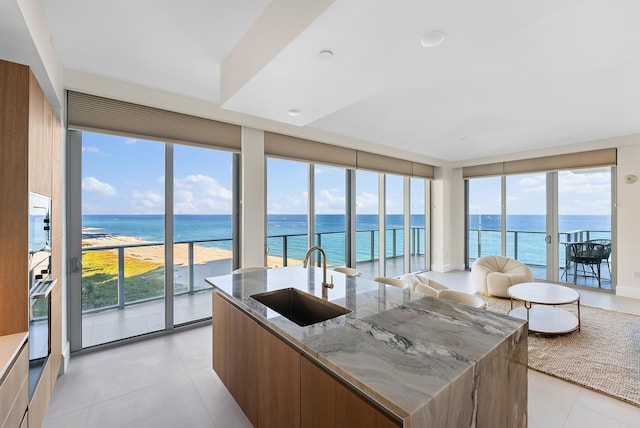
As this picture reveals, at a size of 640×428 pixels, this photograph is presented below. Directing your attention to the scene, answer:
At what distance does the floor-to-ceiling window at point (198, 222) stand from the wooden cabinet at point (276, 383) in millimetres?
1578

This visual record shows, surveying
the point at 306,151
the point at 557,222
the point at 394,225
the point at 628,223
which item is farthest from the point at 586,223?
the point at 306,151

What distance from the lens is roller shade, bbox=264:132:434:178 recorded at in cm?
396

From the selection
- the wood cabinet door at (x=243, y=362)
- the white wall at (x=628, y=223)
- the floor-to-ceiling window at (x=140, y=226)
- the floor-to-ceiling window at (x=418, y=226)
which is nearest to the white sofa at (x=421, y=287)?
the wood cabinet door at (x=243, y=362)

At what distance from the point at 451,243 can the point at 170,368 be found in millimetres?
6291

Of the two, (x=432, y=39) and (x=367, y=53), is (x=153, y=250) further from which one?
(x=432, y=39)

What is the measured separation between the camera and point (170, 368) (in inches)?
102

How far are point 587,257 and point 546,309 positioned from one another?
251cm

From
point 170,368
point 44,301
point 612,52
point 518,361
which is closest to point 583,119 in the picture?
point 612,52

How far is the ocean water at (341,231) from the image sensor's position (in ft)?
11.1

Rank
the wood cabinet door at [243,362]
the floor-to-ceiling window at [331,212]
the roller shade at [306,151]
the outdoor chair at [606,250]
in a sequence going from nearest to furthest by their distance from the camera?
the wood cabinet door at [243,362], the roller shade at [306,151], the floor-to-ceiling window at [331,212], the outdoor chair at [606,250]

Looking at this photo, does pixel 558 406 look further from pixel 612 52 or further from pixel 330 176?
pixel 330 176

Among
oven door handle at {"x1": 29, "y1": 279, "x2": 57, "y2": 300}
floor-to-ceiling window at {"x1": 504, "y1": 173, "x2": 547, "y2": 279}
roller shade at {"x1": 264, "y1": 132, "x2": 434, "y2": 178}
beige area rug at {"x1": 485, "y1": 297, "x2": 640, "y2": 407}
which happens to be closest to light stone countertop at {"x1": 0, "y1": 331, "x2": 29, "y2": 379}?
oven door handle at {"x1": 29, "y1": 279, "x2": 57, "y2": 300}

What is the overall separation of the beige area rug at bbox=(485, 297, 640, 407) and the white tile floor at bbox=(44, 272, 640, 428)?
129 mm

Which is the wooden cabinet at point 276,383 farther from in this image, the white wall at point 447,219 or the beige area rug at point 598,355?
the white wall at point 447,219
